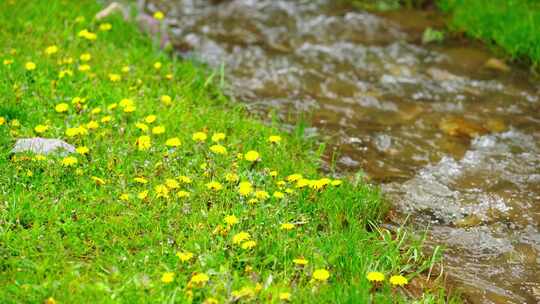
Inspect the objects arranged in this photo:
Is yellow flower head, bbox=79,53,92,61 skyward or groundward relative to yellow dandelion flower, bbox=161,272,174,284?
skyward

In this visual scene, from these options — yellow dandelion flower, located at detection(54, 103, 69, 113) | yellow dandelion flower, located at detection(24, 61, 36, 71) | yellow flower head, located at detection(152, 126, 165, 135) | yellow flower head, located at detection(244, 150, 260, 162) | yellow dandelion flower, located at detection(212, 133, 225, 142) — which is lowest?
yellow flower head, located at detection(244, 150, 260, 162)

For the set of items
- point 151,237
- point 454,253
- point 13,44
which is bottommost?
point 454,253

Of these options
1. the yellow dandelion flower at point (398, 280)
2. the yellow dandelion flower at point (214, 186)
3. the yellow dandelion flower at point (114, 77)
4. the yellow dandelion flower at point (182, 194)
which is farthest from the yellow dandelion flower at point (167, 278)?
the yellow dandelion flower at point (114, 77)

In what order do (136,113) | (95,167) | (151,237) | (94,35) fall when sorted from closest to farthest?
(151,237)
(95,167)
(136,113)
(94,35)

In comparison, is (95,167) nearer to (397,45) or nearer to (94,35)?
(94,35)

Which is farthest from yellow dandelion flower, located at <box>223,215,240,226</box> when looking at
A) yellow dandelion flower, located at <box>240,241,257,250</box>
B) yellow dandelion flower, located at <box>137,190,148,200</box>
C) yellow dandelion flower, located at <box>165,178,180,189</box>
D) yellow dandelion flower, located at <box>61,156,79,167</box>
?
yellow dandelion flower, located at <box>61,156,79,167</box>

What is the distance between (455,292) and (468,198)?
1316 mm

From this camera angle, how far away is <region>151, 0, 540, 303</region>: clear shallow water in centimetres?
488

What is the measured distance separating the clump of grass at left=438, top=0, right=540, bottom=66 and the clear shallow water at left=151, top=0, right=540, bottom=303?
1.02 ft

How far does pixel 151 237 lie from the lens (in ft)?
13.8

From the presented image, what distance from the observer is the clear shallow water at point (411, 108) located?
4.88 m

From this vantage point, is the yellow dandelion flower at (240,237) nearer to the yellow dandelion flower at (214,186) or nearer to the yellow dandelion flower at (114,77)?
the yellow dandelion flower at (214,186)

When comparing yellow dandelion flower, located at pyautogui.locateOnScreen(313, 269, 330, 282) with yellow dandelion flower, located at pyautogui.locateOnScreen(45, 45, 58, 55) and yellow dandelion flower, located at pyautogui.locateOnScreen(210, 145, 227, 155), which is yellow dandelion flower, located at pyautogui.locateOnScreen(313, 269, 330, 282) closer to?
yellow dandelion flower, located at pyautogui.locateOnScreen(210, 145, 227, 155)

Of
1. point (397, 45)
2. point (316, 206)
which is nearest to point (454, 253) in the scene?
point (316, 206)
